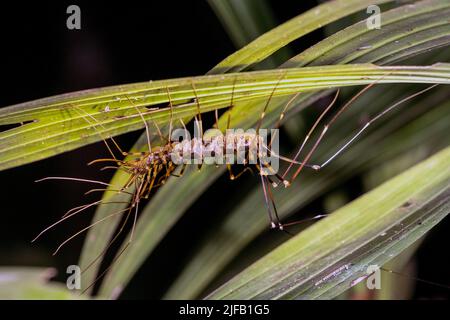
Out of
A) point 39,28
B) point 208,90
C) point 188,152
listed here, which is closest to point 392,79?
point 208,90

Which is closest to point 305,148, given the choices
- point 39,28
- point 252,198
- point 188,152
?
point 252,198

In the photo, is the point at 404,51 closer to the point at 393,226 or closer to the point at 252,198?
the point at 393,226

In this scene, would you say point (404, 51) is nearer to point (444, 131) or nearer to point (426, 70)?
point (426, 70)

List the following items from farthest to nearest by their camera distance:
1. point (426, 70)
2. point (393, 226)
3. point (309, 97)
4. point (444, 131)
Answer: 1. point (444, 131)
2. point (309, 97)
3. point (393, 226)
4. point (426, 70)

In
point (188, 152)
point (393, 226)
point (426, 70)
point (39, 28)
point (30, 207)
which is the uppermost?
point (39, 28)

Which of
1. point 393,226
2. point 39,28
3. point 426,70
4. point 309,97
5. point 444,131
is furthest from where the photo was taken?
point 39,28

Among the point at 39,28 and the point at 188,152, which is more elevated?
the point at 39,28

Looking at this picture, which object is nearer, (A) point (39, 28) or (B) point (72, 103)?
(B) point (72, 103)
